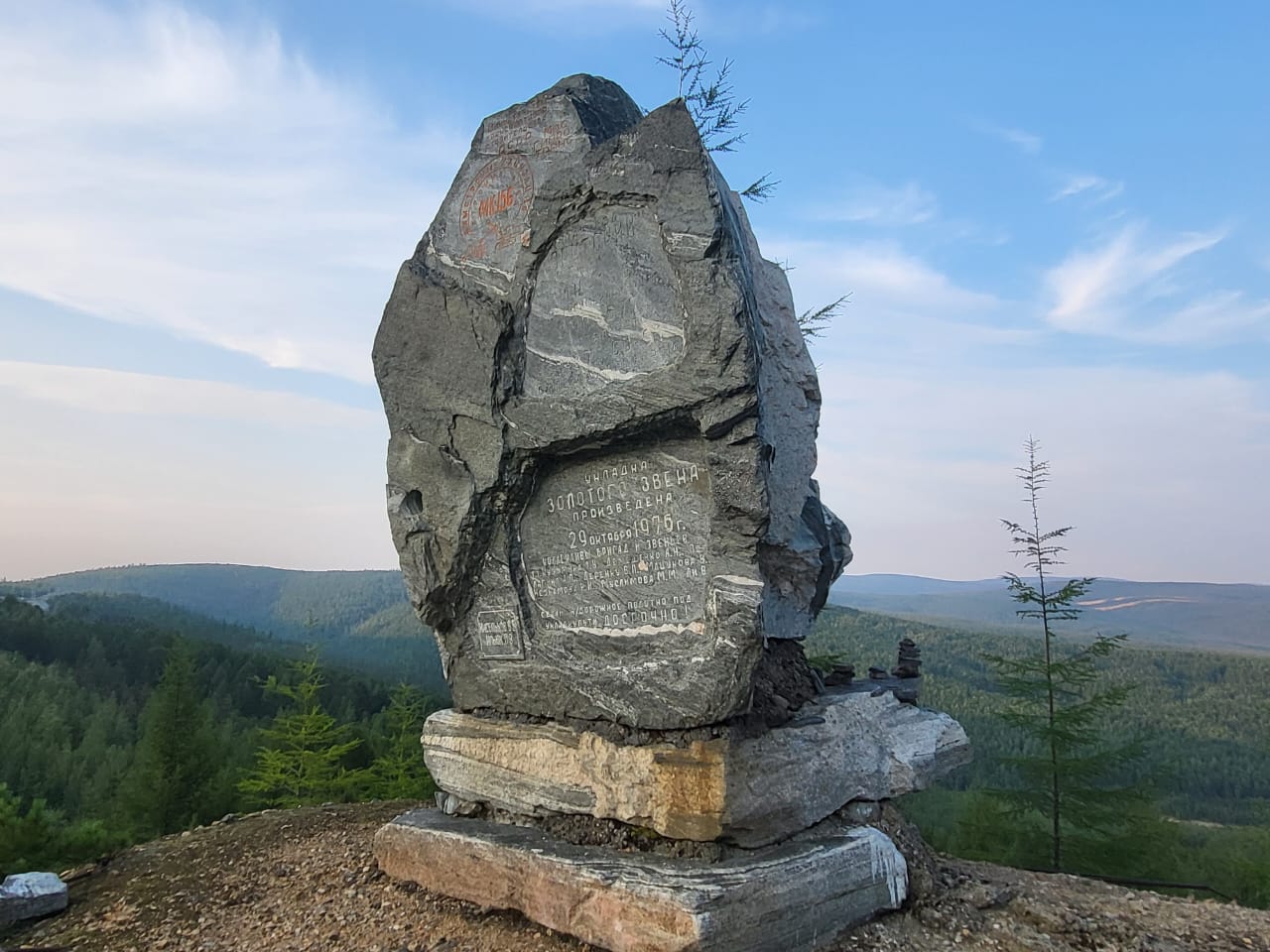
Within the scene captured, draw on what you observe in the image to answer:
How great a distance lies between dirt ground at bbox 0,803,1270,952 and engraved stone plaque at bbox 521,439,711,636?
1.81 m

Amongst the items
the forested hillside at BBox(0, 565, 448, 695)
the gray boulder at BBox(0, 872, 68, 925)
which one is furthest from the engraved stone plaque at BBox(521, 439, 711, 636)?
the forested hillside at BBox(0, 565, 448, 695)

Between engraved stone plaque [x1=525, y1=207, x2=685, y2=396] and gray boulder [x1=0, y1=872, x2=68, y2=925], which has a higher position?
engraved stone plaque [x1=525, y1=207, x2=685, y2=396]

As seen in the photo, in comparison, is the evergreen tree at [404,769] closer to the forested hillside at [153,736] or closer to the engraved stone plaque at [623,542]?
the forested hillside at [153,736]

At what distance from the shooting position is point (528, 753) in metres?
5.62

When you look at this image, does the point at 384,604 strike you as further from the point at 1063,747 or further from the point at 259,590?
the point at 1063,747

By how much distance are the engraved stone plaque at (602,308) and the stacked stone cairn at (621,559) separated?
0.02 m

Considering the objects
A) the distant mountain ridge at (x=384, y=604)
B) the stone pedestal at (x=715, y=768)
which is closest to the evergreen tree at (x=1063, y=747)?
Answer: the stone pedestal at (x=715, y=768)

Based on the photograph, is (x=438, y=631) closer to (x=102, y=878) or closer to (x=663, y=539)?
(x=663, y=539)

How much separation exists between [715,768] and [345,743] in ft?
29.2

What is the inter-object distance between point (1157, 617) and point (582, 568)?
246ft

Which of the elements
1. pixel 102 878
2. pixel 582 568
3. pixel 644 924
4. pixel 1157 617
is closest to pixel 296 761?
pixel 102 878

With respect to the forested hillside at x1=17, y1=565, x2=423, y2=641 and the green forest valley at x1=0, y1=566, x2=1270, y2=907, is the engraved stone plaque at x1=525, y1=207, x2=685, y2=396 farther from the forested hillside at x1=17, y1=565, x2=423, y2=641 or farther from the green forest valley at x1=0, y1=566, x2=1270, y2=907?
the forested hillside at x1=17, y1=565, x2=423, y2=641

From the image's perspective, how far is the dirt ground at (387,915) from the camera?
4.88 m

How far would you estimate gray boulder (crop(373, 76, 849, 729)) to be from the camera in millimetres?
4992
